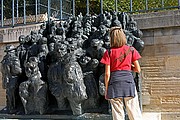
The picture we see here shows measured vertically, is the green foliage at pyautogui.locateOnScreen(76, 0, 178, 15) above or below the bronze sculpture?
above

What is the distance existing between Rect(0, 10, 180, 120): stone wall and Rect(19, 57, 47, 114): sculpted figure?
1.85 meters

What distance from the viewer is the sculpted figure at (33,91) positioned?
22.0 ft

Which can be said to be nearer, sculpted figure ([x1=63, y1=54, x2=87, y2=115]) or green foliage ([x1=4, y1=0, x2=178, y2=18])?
sculpted figure ([x1=63, y1=54, x2=87, y2=115])

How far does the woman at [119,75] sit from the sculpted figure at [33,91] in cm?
225

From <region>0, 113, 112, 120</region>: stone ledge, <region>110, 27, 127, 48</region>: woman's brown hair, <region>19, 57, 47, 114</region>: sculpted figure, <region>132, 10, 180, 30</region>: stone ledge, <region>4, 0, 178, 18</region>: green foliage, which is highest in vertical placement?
<region>4, 0, 178, 18</region>: green foliage

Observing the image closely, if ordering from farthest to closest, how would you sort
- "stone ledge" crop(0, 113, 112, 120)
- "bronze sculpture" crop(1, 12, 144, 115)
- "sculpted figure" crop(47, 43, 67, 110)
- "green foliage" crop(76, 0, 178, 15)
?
"green foliage" crop(76, 0, 178, 15) < "sculpted figure" crop(47, 43, 67, 110) < "bronze sculpture" crop(1, 12, 144, 115) < "stone ledge" crop(0, 113, 112, 120)

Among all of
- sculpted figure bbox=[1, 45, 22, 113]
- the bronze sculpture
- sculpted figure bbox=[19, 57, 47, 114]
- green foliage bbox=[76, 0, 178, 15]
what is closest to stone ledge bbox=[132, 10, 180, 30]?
the bronze sculpture

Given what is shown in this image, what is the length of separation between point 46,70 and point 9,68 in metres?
0.72

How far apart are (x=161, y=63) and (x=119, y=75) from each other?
257 centimetres

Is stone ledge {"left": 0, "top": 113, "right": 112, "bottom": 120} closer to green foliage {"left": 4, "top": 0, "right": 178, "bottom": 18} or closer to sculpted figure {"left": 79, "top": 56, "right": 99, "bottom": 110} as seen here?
sculpted figure {"left": 79, "top": 56, "right": 99, "bottom": 110}

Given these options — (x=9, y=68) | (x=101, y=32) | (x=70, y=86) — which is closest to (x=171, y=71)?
(x=101, y=32)

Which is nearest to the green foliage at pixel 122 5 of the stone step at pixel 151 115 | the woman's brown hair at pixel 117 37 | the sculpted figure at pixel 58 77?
the stone step at pixel 151 115

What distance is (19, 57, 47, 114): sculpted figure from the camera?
6.71 metres

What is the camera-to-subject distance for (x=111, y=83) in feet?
15.4
